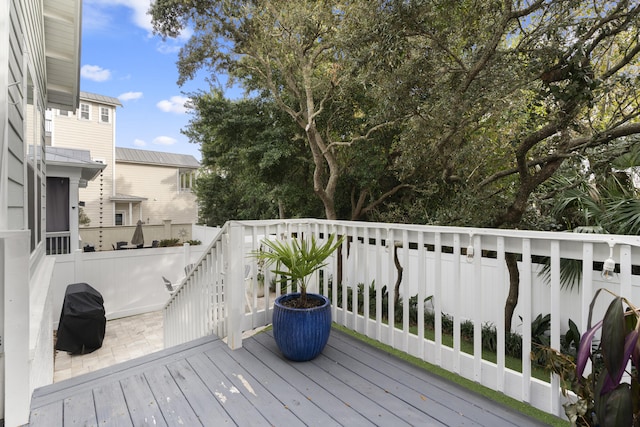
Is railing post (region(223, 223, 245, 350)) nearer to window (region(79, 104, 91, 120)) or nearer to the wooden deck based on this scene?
the wooden deck

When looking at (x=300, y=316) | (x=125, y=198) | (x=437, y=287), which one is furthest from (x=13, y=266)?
(x=125, y=198)

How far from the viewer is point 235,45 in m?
6.77

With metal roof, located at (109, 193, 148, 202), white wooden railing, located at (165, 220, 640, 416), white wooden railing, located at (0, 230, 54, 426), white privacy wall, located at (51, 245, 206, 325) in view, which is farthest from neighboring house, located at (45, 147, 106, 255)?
metal roof, located at (109, 193, 148, 202)

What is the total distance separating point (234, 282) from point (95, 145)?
1855cm

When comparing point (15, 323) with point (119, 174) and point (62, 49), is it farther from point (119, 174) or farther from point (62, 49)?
point (119, 174)

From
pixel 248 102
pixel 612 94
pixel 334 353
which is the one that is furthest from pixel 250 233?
pixel 248 102

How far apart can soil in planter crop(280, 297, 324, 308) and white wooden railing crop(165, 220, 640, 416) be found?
35cm

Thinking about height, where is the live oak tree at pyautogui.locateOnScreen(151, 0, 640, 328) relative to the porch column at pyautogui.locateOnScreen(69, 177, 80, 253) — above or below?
above

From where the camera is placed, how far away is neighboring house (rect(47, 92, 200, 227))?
55.1ft

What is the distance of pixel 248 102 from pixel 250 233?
6.32 m

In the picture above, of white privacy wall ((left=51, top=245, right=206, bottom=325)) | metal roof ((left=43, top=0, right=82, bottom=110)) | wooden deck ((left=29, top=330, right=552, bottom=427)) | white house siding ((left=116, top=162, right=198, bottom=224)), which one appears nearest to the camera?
wooden deck ((left=29, top=330, right=552, bottom=427))

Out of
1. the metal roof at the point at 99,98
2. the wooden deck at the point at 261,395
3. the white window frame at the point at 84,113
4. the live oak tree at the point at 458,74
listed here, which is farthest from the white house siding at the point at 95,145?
the wooden deck at the point at 261,395

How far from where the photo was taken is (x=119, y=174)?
18.9 metres

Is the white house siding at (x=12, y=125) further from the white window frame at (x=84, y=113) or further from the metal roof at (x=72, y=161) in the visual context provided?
the white window frame at (x=84, y=113)
